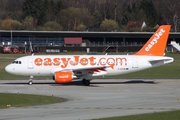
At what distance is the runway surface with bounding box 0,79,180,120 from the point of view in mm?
32406

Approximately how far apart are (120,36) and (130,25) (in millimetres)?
27640

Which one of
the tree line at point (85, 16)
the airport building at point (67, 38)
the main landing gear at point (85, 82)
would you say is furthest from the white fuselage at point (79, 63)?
the tree line at point (85, 16)

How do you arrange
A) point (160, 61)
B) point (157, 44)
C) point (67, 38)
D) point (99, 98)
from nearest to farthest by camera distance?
1. point (99, 98)
2. point (160, 61)
3. point (157, 44)
4. point (67, 38)

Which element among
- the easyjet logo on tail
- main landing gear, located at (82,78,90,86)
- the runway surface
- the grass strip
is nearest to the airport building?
the easyjet logo on tail

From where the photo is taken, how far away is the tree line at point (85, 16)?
166375 millimetres

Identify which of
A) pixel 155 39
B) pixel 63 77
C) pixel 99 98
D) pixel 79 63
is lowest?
pixel 99 98

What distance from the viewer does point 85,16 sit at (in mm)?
178125

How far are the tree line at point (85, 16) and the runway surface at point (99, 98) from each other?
357ft

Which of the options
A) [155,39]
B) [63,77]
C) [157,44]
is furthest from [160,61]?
[63,77]

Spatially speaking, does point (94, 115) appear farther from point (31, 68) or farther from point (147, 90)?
point (31, 68)

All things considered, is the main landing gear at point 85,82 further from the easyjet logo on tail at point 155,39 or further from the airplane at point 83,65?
the easyjet logo on tail at point 155,39

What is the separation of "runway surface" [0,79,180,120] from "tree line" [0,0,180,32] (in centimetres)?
10890

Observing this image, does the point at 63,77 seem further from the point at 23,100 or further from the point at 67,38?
the point at 67,38

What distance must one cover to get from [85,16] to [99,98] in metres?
138
